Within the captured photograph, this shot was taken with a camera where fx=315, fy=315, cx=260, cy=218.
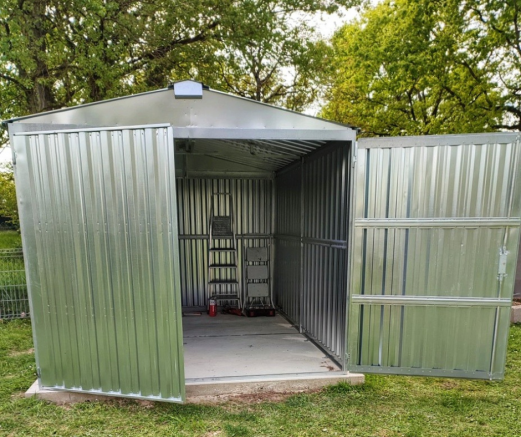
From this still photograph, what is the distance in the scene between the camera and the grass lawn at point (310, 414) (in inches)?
100

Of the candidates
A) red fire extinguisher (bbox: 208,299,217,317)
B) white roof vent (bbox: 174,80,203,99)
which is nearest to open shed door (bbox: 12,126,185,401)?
white roof vent (bbox: 174,80,203,99)

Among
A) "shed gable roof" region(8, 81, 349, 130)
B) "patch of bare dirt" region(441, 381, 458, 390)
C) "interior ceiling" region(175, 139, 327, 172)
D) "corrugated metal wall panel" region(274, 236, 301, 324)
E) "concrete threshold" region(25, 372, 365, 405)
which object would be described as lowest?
"patch of bare dirt" region(441, 381, 458, 390)

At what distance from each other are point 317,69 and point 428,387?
8.09 meters

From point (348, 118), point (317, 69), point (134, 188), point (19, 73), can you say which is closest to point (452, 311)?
point (134, 188)

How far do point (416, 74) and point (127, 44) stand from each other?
7074 mm

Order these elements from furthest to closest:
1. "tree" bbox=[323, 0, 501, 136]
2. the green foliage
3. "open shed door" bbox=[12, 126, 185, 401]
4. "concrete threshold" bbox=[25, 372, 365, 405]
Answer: the green foliage
"tree" bbox=[323, 0, 501, 136]
"concrete threshold" bbox=[25, 372, 365, 405]
"open shed door" bbox=[12, 126, 185, 401]

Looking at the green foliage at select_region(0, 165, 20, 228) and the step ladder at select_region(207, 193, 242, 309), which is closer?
the step ladder at select_region(207, 193, 242, 309)

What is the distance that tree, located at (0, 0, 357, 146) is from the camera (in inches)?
222

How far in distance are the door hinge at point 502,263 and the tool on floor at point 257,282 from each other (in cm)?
331

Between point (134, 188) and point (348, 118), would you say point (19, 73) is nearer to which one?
point (134, 188)

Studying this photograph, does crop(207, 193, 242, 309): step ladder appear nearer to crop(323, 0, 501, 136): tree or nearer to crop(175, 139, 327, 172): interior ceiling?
crop(175, 139, 327, 172): interior ceiling

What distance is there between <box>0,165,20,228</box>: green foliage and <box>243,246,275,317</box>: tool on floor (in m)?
7.48

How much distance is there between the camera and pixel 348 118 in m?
11.8

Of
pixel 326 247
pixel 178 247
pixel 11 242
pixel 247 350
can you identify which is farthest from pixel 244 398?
pixel 11 242
